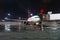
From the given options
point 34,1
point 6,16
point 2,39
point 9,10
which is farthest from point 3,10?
point 2,39

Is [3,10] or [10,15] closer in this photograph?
[3,10]

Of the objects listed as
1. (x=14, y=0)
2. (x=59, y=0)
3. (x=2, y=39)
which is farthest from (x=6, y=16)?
(x=2, y=39)

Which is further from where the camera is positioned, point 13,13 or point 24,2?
point 13,13

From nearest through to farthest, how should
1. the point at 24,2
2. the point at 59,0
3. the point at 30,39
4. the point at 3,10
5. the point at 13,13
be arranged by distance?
the point at 30,39, the point at 59,0, the point at 24,2, the point at 3,10, the point at 13,13

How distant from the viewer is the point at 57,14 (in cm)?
1007

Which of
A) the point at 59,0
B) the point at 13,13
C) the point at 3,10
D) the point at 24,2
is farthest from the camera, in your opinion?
the point at 13,13

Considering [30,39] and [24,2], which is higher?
[24,2]

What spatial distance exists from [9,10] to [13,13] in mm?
598

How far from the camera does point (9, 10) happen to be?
10.1 meters

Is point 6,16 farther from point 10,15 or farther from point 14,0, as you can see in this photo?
point 14,0

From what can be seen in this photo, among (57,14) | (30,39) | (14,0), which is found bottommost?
(30,39)

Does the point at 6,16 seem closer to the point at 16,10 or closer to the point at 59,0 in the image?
the point at 16,10

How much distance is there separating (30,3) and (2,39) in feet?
23.1

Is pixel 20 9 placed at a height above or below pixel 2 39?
above
